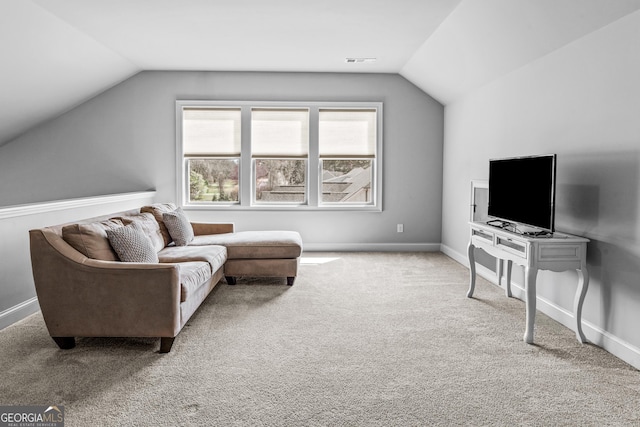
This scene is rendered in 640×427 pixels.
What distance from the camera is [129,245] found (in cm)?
320

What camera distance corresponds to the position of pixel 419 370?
267 centimetres

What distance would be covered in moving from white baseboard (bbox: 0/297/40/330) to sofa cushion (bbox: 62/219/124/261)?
3.28ft

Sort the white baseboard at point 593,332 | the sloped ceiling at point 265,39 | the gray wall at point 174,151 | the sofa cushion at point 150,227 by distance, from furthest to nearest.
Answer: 1. the gray wall at point 174,151
2. the sofa cushion at point 150,227
3. the sloped ceiling at point 265,39
4. the white baseboard at point 593,332

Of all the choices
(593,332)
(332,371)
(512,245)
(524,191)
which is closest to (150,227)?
(332,371)

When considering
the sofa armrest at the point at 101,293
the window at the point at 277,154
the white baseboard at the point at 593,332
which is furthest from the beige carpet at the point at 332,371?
the window at the point at 277,154

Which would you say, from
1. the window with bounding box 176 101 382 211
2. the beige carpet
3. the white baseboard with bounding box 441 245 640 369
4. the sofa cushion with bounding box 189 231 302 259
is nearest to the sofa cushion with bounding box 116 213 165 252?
the sofa cushion with bounding box 189 231 302 259

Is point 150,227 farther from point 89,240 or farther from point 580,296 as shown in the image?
point 580,296

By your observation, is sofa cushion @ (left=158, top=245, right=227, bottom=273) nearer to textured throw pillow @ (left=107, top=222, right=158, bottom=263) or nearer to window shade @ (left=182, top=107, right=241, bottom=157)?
textured throw pillow @ (left=107, top=222, right=158, bottom=263)

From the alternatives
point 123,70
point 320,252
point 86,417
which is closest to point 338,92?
point 320,252

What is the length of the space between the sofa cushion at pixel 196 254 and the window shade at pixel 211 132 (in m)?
2.44

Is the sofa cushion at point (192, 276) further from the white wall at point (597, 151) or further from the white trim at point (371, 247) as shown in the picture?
the white trim at point (371, 247)

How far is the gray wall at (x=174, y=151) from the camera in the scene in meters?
6.40

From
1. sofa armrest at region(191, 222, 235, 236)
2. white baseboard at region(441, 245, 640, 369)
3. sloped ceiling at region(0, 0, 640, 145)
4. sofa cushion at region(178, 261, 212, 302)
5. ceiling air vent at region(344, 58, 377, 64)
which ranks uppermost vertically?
ceiling air vent at region(344, 58, 377, 64)

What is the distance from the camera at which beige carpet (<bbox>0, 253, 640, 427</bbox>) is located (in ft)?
7.16
